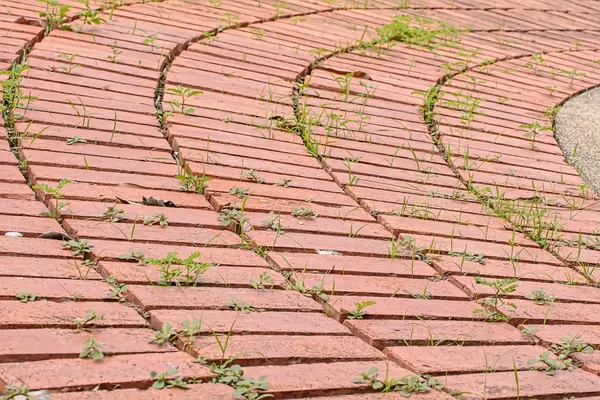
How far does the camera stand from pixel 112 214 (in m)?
2.63

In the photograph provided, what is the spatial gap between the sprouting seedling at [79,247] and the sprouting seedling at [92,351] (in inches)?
18.9

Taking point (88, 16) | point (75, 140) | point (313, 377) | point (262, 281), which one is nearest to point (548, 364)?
point (313, 377)

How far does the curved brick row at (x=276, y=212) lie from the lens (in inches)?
82.7

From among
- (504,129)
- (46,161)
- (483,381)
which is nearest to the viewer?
(483,381)

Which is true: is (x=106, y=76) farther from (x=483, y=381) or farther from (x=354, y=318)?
(x=483, y=381)

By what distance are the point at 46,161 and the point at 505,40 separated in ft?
11.6

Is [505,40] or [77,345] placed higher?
[505,40]

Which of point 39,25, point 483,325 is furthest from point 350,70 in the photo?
point 483,325

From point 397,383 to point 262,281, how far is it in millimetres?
526

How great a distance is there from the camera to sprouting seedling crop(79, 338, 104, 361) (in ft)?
6.25

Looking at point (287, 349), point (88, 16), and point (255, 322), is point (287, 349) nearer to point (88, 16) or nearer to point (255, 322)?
point (255, 322)

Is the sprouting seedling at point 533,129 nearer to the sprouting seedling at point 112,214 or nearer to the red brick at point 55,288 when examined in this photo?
the sprouting seedling at point 112,214

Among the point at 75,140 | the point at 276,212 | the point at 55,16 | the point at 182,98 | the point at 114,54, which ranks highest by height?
the point at 55,16

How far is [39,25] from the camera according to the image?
416 centimetres
